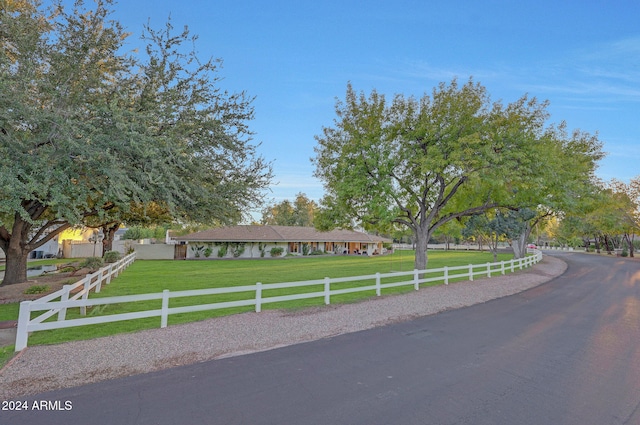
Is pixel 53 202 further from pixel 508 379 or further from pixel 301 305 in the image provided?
pixel 508 379

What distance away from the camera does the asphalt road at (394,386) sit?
4.03 meters

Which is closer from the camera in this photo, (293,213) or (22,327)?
(22,327)

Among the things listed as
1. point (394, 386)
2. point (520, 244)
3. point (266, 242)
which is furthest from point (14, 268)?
point (520, 244)

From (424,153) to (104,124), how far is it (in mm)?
14331

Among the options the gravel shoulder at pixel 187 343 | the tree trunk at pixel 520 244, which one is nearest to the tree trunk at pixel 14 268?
the gravel shoulder at pixel 187 343

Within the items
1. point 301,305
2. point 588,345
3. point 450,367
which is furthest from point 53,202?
point 588,345

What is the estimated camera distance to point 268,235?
41938 millimetres

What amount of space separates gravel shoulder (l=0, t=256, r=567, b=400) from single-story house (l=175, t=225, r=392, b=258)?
25.3 m

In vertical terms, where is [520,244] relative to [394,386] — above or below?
above

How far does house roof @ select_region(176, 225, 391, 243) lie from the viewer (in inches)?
1506

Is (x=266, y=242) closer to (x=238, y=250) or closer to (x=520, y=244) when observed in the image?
(x=238, y=250)

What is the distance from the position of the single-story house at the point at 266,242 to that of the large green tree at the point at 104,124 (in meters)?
22.5

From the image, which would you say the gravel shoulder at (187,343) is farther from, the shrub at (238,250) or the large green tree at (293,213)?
the large green tree at (293,213)

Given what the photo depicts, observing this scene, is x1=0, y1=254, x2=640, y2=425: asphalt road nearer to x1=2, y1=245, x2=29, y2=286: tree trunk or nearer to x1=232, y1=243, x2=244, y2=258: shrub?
x1=2, y1=245, x2=29, y2=286: tree trunk
